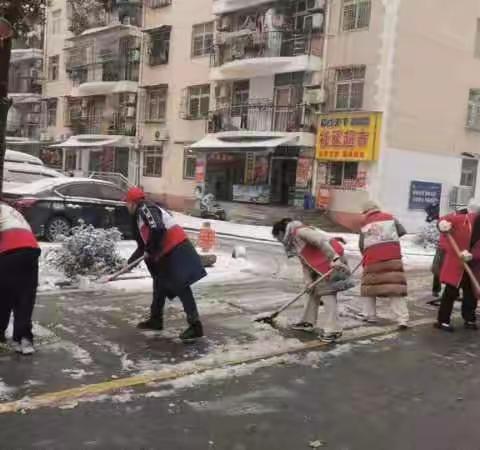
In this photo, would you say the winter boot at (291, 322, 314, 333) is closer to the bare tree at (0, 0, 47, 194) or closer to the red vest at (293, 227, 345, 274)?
the red vest at (293, 227, 345, 274)

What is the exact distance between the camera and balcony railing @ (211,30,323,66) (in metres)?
23.3

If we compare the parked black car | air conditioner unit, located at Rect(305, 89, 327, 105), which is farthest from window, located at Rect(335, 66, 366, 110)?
the parked black car

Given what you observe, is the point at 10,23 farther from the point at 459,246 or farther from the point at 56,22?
the point at 56,22

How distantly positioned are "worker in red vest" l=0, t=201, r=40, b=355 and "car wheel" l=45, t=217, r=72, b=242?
763 cm

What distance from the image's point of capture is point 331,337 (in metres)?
6.39

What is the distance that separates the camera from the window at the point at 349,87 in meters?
22.2

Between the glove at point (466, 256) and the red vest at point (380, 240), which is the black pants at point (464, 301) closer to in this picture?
the glove at point (466, 256)

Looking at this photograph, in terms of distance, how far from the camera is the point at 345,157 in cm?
2192

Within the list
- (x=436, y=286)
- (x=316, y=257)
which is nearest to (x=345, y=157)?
(x=436, y=286)

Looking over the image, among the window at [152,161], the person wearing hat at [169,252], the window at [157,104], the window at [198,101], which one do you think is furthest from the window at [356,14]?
the person wearing hat at [169,252]

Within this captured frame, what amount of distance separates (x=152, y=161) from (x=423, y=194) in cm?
1302

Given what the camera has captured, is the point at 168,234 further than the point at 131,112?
No

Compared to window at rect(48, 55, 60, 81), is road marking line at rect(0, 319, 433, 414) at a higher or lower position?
lower

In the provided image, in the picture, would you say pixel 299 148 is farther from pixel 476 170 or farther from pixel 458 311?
pixel 458 311
